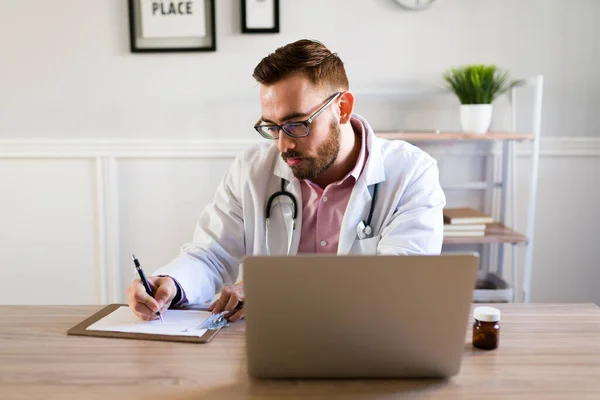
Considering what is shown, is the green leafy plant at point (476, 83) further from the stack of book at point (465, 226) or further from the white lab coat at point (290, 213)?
the white lab coat at point (290, 213)

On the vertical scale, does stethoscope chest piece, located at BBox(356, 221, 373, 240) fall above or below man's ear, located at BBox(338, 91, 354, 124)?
below

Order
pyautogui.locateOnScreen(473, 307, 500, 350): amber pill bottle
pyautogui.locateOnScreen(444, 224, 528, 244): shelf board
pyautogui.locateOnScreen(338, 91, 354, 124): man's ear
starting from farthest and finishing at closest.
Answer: pyautogui.locateOnScreen(444, 224, 528, 244): shelf board, pyautogui.locateOnScreen(338, 91, 354, 124): man's ear, pyautogui.locateOnScreen(473, 307, 500, 350): amber pill bottle

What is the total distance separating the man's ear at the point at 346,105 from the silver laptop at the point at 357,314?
0.88m

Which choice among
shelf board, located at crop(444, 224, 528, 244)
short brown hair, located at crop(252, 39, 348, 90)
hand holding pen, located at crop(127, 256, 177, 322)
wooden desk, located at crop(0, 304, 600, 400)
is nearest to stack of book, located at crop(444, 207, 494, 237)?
shelf board, located at crop(444, 224, 528, 244)

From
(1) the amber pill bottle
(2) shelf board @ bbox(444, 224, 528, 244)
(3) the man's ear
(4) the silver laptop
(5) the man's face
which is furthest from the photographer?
(2) shelf board @ bbox(444, 224, 528, 244)

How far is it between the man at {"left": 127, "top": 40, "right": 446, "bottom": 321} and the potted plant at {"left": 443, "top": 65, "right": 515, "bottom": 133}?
2.24ft

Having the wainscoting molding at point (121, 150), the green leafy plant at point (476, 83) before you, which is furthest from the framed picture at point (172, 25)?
the green leafy plant at point (476, 83)

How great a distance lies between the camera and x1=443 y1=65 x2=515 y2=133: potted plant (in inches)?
90.6

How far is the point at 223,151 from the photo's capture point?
2.58 metres

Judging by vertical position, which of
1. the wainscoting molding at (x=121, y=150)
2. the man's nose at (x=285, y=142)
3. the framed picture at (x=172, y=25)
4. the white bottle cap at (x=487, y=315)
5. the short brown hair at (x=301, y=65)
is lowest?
the white bottle cap at (x=487, y=315)

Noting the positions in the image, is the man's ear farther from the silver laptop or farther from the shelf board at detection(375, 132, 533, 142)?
the silver laptop

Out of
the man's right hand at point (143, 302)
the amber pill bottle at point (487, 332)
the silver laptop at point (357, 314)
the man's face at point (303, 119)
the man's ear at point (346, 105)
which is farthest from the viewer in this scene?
the man's ear at point (346, 105)

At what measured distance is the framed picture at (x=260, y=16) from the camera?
2.47m

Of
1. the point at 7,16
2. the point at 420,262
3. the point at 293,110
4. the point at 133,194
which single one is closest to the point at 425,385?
the point at 420,262
